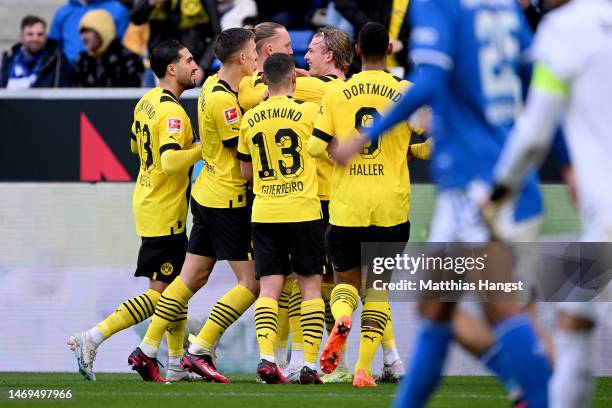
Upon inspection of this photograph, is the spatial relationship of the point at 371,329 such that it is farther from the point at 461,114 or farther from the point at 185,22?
the point at 185,22

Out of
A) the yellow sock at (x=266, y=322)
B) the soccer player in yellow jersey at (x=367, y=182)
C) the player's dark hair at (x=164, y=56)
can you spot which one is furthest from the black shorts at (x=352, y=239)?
the player's dark hair at (x=164, y=56)

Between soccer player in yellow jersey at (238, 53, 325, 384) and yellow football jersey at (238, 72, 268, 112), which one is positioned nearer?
soccer player in yellow jersey at (238, 53, 325, 384)

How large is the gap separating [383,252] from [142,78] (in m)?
5.11

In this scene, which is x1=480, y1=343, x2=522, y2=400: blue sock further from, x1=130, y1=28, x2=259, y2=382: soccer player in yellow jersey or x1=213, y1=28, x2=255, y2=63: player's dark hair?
x1=213, y1=28, x2=255, y2=63: player's dark hair

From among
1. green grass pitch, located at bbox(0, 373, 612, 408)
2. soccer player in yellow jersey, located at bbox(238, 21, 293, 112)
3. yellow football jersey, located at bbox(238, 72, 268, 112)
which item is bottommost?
green grass pitch, located at bbox(0, 373, 612, 408)

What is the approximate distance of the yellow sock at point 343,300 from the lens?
805 centimetres

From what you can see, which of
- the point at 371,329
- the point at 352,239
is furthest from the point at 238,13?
the point at 371,329

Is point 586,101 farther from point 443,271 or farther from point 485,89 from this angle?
point 443,271

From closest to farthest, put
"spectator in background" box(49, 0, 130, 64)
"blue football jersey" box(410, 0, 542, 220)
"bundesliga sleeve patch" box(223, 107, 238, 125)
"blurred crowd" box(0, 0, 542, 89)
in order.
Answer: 1. "blue football jersey" box(410, 0, 542, 220)
2. "bundesliga sleeve patch" box(223, 107, 238, 125)
3. "blurred crowd" box(0, 0, 542, 89)
4. "spectator in background" box(49, 0, 130, 64)

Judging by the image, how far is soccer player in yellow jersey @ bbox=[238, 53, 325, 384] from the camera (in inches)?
323

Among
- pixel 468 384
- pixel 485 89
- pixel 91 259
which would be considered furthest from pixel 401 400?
pixel 91 259

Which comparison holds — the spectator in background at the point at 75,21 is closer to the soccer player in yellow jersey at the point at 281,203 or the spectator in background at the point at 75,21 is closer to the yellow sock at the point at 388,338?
the soccer player in yellow jersey at the point at 281,203

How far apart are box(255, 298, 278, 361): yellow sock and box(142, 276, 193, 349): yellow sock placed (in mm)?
723

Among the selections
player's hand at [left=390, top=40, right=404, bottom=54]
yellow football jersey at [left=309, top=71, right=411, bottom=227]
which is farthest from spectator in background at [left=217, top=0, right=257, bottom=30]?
yellow football jersey at [left=309, top=71, right=411, bottom=227]
